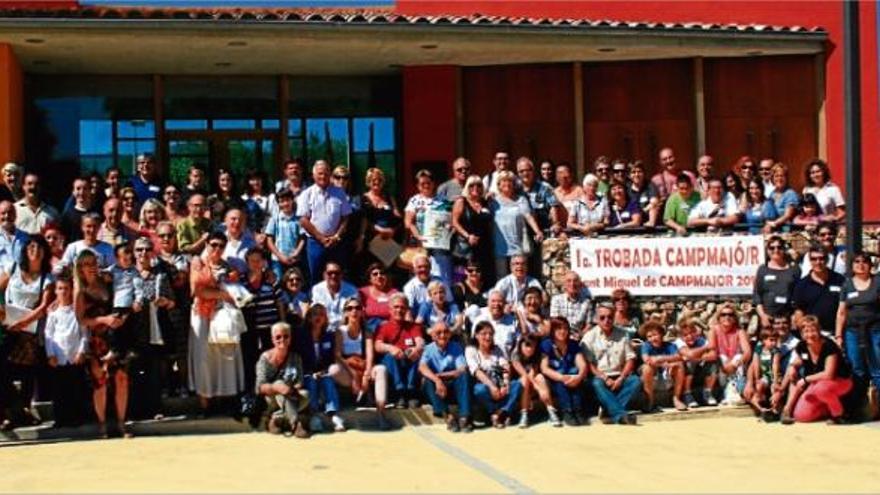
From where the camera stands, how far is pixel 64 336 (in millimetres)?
10539

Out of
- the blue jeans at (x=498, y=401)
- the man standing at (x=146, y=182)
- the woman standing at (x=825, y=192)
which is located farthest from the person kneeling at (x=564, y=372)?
the man standing at (x=146, y=182)

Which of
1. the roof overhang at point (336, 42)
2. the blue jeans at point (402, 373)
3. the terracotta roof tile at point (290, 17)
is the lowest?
the blue jeans at point (402, 373)

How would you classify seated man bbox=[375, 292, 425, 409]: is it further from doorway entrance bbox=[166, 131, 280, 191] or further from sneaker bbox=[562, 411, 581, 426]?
doorway entrance bbox=[166, 131, 280, 191]

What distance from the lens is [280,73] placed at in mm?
16812

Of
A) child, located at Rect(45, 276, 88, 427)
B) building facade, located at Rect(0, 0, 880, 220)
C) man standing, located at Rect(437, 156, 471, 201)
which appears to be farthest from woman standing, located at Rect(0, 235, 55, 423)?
building facade, located at Rect(0, 0, 880, 220)

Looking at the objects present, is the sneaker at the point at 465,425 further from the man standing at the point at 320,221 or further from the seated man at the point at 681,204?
the seated man at the point at 681,204

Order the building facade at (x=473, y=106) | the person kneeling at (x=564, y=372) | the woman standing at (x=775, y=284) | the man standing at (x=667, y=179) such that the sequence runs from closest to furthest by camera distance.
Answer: the person kneeling at (x=564, y=372) < the woman standing at (x=775, y=284) < the man standing at (x=667, y=179) < the building facade at (x=473, y=106)

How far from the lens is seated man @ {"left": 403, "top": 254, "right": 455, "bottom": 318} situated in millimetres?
12047

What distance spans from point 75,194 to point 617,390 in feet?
17.8

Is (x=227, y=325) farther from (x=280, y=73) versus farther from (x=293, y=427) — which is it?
(x=280, y=73)

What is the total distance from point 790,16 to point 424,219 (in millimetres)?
7154

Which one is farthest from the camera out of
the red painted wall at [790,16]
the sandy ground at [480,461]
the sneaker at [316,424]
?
the red painted wall at [790,16]

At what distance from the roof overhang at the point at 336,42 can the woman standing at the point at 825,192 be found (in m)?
2.99

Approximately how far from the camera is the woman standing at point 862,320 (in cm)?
1157
